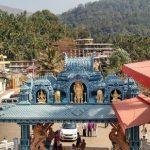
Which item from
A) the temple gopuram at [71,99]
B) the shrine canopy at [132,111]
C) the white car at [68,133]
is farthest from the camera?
the white car at [68,133]

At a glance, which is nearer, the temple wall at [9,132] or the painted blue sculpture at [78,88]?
the painted blue sculpture at [78,88]

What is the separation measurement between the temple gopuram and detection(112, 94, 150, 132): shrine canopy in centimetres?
74

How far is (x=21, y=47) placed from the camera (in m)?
81.1

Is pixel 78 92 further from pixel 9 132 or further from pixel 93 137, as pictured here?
pixel 9 132

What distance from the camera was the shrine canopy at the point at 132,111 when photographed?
1409 centimetres

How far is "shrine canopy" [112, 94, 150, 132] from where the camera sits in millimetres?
14094

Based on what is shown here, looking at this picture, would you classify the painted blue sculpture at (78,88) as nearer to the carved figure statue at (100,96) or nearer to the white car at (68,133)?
the carved figure statue at (100,96)

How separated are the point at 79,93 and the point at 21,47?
6304 centimetres

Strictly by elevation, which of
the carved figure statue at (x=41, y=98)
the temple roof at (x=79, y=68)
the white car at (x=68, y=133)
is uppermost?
the temple roof at (x=79, y=68)

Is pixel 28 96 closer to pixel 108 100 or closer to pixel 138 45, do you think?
pixel 108 100

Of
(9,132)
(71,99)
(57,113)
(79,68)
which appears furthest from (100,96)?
(9,132)

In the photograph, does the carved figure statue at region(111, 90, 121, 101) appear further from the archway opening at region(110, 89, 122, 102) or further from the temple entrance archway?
the temple entrance archway

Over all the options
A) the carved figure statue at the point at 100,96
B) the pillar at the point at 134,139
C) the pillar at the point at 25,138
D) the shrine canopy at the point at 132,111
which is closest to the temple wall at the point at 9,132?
the pillar at the point at 25,138

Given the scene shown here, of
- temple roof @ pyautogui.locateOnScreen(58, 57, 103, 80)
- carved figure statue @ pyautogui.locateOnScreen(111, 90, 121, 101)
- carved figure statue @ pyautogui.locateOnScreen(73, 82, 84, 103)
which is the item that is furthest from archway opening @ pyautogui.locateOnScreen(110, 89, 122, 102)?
carved figure statue @ pyautogui.locateOnScreen(73, 82, 84, 103)
